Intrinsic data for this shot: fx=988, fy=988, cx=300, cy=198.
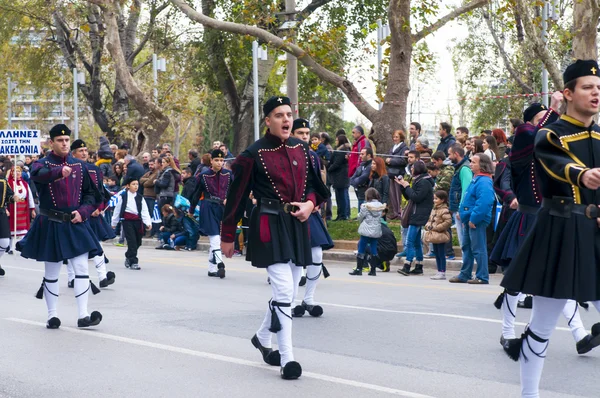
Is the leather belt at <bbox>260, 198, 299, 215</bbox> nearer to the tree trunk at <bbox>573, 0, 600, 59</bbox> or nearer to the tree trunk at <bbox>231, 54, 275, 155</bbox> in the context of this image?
the tree trunk at <bbox>573, 0, 600, 59</bbox>

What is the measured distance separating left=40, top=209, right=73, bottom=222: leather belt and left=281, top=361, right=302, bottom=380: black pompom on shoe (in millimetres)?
3559

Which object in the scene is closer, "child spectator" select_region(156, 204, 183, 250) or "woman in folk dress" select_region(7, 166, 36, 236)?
"woman in folk dress" select_region(7, 166, 36, 236)

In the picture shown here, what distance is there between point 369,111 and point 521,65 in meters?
16.3

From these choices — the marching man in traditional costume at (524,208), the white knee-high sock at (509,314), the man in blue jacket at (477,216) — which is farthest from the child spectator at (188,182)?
the white knee-high sock at (509,314)

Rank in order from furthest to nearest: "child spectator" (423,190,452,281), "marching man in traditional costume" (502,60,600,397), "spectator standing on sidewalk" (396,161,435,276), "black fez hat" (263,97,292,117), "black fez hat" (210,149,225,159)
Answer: "black fez hat" (210,149,225,159), "spectator standing on sidewalk" (396,161,435,276), "child spectator" (423,190,452,281), "black fez hat" (263,97,292,117), "marching man in traditional costume" (502,60,600,397)

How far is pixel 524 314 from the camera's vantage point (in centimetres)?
1036

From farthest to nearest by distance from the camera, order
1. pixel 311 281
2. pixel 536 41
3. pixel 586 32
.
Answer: pixel 536 41 → pixel 586 32 → pixel 311 281

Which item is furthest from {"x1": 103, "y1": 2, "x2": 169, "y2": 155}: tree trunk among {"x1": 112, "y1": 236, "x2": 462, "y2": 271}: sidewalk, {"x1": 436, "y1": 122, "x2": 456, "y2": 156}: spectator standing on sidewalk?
{"x1": 436, "y1": 122, "x2": 456, "y2": 156}: spectator standing on sidewalk

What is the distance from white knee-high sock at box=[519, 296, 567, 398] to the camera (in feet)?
18.8

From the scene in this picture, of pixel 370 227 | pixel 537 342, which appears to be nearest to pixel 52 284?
pixel 537 342

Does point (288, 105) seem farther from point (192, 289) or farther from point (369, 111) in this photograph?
point (369, 111)

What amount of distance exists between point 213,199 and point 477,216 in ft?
15.1

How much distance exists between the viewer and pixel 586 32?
17625 mm

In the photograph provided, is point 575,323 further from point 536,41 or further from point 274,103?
point 536,41
